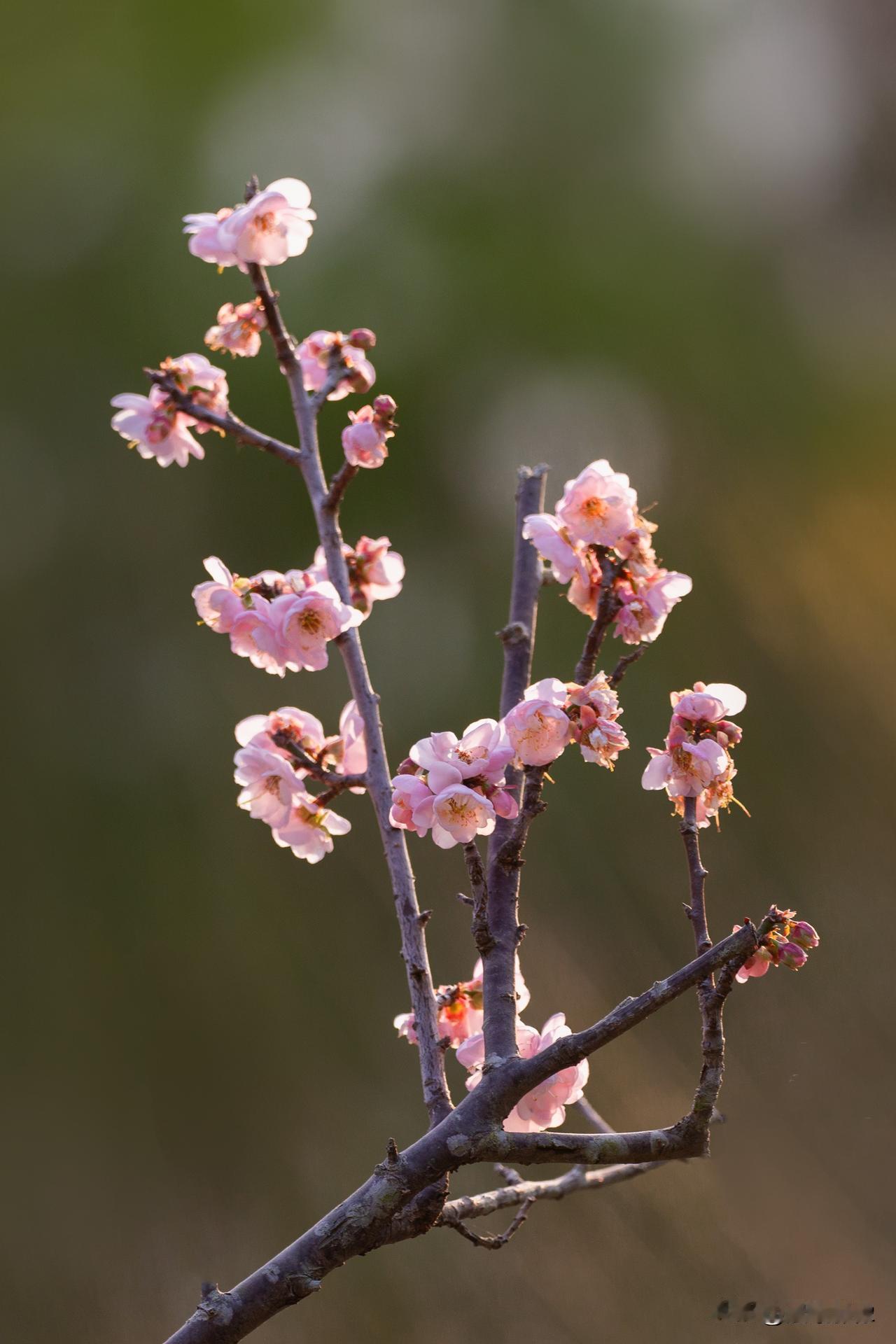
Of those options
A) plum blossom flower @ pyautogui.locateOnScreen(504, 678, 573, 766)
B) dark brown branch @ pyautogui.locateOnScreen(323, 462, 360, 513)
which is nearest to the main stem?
dark brown branch @ pyautogui.locateOnScreen(323, 462, 360, 513)

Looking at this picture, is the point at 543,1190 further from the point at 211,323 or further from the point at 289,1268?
the point at 211,323

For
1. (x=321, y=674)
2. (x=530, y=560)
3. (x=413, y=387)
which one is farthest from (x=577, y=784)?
(x=530, y=560)

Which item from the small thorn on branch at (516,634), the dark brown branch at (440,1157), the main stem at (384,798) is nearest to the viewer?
the dark brown branch at (440,1157)

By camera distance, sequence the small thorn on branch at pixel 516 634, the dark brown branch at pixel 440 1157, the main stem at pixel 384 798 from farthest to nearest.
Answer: the small thorn on branch at pixel 516 634, the main stem at pixel 384 798, the dark brown branch at pixel 440 1157

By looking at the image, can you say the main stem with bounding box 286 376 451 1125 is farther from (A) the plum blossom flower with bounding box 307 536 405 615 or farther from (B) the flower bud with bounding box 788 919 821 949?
(B) the flower bud with bounding box 788 919 821 949

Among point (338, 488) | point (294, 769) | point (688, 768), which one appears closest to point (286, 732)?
point (294, 769)

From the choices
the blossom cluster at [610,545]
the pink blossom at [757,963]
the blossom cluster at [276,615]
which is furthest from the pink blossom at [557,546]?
the pink blossom at [757,963]

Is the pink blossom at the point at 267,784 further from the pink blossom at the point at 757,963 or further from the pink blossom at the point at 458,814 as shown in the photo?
the pink blossom at the point at 757,963

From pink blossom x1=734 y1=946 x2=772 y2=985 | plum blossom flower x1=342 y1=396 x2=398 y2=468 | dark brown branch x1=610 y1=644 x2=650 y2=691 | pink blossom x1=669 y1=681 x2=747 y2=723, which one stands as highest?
plum blossom flower x1=342 y1=396 x2=398 y2=468
